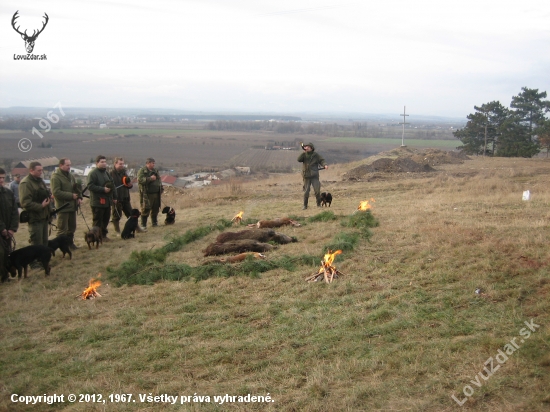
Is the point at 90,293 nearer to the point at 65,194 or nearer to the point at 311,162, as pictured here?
the point at 65,194

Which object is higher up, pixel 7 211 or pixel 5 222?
pixel 7 211

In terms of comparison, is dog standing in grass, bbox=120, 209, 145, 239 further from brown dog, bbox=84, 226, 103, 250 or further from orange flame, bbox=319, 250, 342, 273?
orange flame, bbox=319, 250, 342, 273

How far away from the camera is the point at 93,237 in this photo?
996 centimetres

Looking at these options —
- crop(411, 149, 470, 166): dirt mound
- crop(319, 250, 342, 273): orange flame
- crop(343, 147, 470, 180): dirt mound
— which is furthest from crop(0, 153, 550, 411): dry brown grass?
crop(411, 149, 470, 166): dirt mound

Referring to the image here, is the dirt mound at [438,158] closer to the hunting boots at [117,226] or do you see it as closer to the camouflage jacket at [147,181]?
the camouflage jacket at [147,181]

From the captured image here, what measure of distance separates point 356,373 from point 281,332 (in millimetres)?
1159

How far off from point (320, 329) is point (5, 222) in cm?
594

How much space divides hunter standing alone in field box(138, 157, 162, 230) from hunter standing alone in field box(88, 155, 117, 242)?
122 centimetres

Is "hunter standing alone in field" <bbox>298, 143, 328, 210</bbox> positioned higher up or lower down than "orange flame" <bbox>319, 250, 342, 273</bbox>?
higher up

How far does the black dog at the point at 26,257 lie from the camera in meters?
7.98

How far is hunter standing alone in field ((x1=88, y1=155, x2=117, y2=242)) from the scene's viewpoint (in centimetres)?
1022

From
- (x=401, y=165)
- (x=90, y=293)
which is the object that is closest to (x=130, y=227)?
(x=90, y=293)

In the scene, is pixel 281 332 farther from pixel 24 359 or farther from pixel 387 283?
pixel 24 359

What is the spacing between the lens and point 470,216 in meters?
9.76
